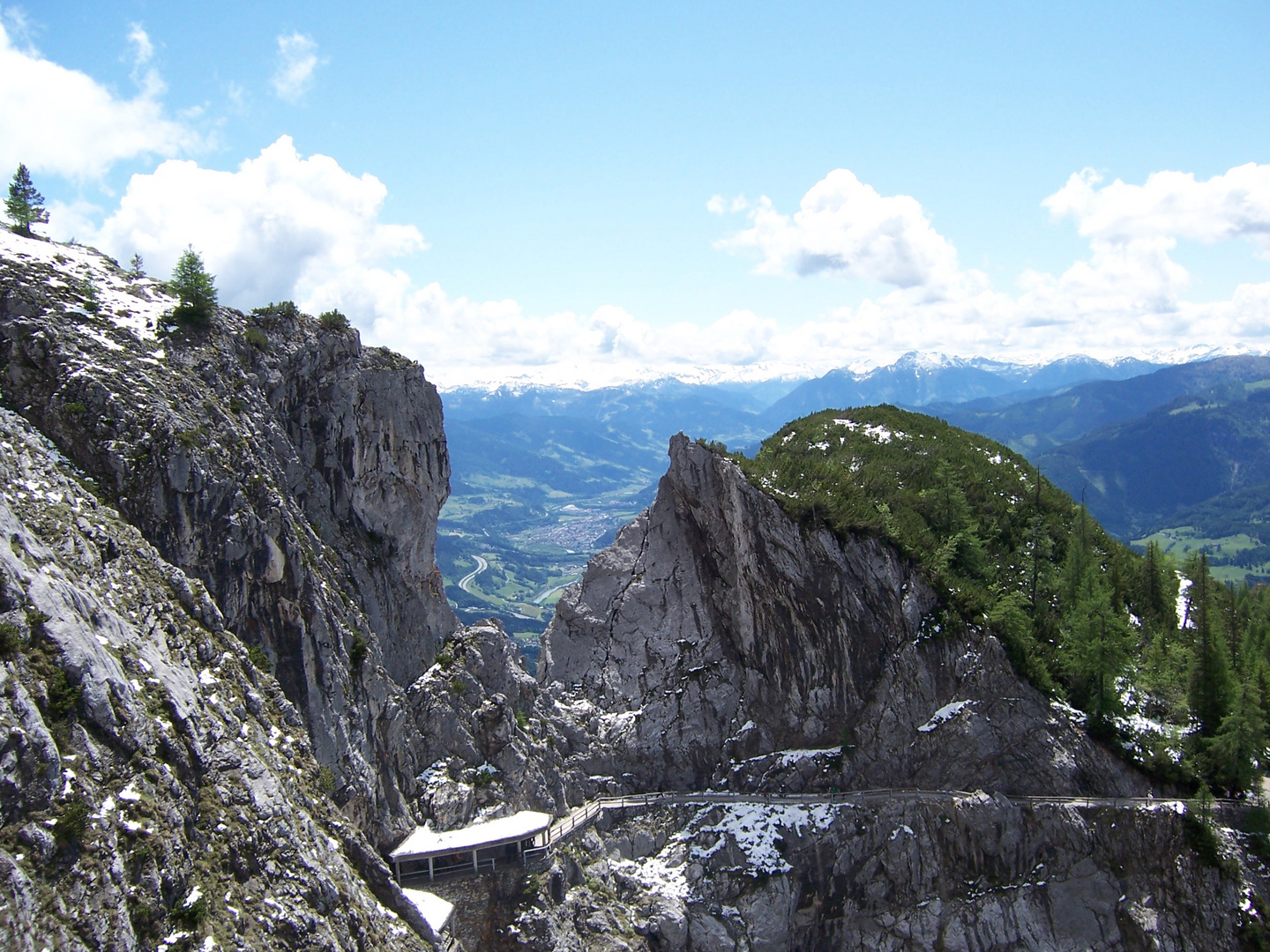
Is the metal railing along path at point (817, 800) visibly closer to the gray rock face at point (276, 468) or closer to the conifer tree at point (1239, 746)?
the conifer tree at point (1239, 746)

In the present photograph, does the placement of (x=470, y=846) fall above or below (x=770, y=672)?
below

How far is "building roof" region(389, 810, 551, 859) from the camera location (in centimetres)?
4928

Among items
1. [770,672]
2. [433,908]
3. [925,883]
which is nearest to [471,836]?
[433,908]

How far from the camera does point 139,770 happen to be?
28188 millimetres

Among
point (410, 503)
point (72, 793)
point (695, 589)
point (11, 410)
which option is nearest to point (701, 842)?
point (695, 589)

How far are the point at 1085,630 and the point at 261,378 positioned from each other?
65.5m

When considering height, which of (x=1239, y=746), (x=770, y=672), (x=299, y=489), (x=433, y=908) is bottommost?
(x=1239, y=746)

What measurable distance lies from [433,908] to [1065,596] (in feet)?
199

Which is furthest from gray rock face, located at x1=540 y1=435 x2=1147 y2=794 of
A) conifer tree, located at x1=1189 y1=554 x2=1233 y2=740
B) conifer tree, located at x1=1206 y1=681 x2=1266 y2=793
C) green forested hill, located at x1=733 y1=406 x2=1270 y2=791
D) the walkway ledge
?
the walkway ledge

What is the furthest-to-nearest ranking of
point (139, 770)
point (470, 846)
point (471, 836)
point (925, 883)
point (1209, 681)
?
point (1209, 681) → point (925, 883) → point (471, 836) → point (470, 846) → point (139, 770)

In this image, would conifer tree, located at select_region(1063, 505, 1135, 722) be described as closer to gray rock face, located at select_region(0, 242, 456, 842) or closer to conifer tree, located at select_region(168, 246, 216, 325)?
gray rock face, located at select_region(0, 242, 456, 842)

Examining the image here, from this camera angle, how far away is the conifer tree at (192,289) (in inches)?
1906

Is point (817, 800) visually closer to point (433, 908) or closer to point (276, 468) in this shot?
point (433, 908)

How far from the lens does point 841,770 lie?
64438 mm
